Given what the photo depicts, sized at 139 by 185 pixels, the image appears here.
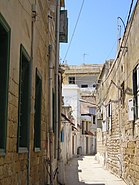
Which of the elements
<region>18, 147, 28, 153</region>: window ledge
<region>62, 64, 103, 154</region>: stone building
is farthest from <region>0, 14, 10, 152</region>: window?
<region>62, 64, 103, 154</region>: stone building

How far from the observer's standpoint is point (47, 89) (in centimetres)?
1013

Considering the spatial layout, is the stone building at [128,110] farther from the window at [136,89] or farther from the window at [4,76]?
the window at [4,76]

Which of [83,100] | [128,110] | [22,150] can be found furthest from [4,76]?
[83,100]

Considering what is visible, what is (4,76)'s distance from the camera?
15.7ft

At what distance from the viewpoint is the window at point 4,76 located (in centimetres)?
472

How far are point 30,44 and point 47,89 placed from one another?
341cm

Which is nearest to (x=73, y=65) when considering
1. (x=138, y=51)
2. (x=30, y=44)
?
(x=138, y=51)

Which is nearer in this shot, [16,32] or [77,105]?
[16,32]

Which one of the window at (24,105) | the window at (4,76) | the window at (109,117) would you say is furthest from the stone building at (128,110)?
the window at (4,76)

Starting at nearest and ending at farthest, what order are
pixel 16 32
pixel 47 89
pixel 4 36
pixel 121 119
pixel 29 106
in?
1. pixel 4 36
2. pixel 16 32
3. pixel 29 106
4. pixel 47 89
5. pixel 121 119

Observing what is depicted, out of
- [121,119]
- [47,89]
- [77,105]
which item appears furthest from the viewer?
[77,105]

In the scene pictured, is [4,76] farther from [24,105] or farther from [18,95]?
[24,105]

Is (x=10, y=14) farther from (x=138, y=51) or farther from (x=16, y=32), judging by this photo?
(x=138, y=51)

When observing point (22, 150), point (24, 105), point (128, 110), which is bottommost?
point (22, 150)
